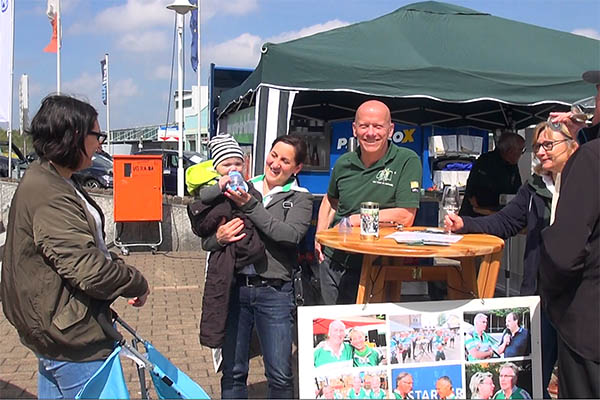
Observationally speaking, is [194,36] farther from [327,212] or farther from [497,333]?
[497,333]

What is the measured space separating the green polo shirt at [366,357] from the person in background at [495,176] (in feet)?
12.2

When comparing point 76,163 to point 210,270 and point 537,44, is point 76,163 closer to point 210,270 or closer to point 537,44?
point 210,270

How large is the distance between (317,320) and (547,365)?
1.41m

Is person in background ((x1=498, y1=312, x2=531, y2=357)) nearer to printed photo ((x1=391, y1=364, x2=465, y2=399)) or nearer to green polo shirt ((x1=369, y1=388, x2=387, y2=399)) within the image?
printed photo ((x1=391, y1=364, x2=465, y2=399))

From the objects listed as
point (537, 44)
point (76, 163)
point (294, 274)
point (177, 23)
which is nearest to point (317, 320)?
point (294, 274)

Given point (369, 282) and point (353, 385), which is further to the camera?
point (369, 282)

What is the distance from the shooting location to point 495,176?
19.5 ft

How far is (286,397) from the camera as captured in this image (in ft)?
9.51

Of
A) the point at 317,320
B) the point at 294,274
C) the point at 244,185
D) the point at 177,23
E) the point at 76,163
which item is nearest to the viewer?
the point at 76,163

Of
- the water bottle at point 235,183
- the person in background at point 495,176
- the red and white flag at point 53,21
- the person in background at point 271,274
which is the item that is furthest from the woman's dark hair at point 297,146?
the red and white flag at point 53,21

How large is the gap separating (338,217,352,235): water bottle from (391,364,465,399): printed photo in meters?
0.78

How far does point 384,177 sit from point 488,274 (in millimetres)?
750

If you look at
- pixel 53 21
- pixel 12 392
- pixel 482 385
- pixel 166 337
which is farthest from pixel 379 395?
pixel 53 21

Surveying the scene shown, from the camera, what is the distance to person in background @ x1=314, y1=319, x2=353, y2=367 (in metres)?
2.47
